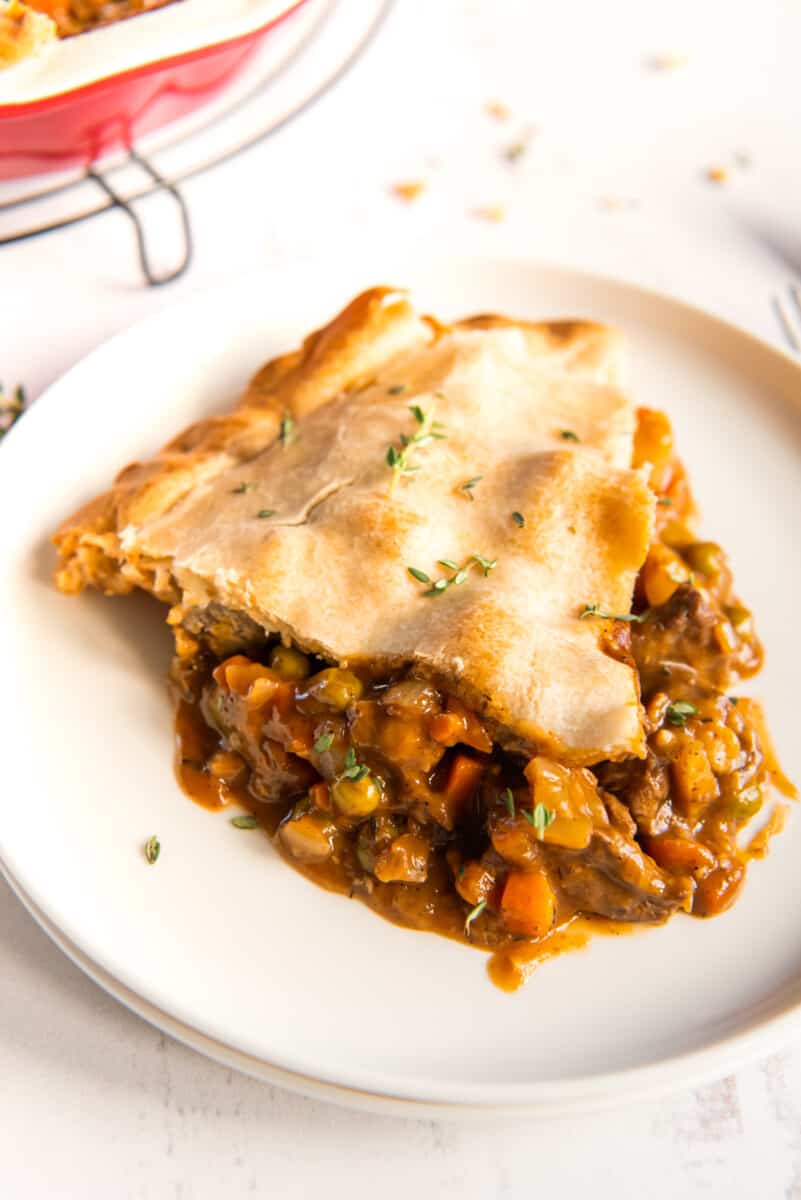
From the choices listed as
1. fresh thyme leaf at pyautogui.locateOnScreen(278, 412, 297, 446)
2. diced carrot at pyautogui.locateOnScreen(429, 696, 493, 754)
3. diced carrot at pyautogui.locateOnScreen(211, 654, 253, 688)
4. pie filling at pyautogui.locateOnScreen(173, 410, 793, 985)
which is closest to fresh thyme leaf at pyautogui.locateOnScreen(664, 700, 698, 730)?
pie filling at pyautogui.locateOnScreen(173, 410, 793, 985)

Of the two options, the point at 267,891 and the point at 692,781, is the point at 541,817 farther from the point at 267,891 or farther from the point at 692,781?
the point at 267,891

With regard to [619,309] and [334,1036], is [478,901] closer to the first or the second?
[334,1036]

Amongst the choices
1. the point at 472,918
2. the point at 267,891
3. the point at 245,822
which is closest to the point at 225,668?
the point at 245,822

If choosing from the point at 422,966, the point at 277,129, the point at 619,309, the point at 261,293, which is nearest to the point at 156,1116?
the point at 422,966

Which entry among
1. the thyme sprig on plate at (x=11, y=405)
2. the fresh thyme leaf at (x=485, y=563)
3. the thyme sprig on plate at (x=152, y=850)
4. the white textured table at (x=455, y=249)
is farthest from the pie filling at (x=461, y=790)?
the thyme sprig on plate at (x=11, y=405)

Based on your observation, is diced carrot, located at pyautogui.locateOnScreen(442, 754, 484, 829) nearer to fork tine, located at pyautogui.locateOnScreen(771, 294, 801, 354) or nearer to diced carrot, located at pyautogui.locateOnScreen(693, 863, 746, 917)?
diced carrot, located at pyautogui.locateOnScreen(693, 863, 746, 917)

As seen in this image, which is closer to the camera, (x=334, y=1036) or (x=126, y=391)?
(x=334, y=1036)
